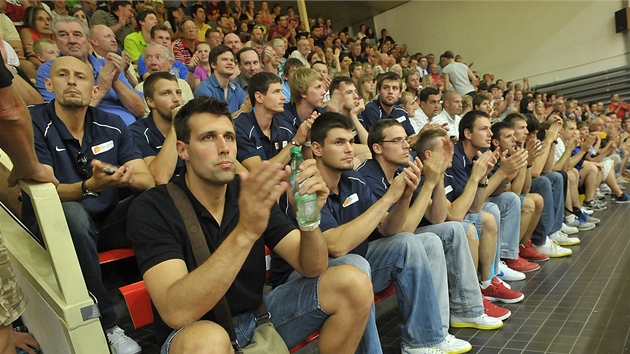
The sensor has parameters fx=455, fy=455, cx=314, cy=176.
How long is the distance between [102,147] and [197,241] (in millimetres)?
1050

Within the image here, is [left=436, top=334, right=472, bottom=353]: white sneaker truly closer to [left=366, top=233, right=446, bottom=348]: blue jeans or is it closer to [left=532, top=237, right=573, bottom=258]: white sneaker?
[left=366, top=233, right=446, bottom=348]: blue jeans

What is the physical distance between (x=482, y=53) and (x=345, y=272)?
12.3 metres

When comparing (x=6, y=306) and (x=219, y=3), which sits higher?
(x=219, y=3)

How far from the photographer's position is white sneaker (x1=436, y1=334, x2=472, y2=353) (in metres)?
2.31

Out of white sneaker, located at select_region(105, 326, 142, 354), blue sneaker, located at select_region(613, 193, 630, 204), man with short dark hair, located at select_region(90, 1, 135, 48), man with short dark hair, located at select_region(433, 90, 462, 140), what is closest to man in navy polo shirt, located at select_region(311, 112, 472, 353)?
white sneaker, located at select_region(105, 326, 142, 354)

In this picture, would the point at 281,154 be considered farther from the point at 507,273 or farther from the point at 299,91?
the point at 507,273

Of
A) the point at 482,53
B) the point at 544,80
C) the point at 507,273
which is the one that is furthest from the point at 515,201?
the point at 482,53

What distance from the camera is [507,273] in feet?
11.3

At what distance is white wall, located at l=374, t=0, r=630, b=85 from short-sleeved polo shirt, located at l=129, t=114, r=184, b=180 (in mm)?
11150

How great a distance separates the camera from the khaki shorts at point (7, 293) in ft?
3.94

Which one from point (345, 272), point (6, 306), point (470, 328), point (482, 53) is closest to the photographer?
point (6, 306)

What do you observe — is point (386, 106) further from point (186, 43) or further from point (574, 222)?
point (186, 43)

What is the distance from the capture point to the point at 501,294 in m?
3.02

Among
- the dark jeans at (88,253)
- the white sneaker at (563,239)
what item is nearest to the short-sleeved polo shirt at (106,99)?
the dark jeans at (88,253)
